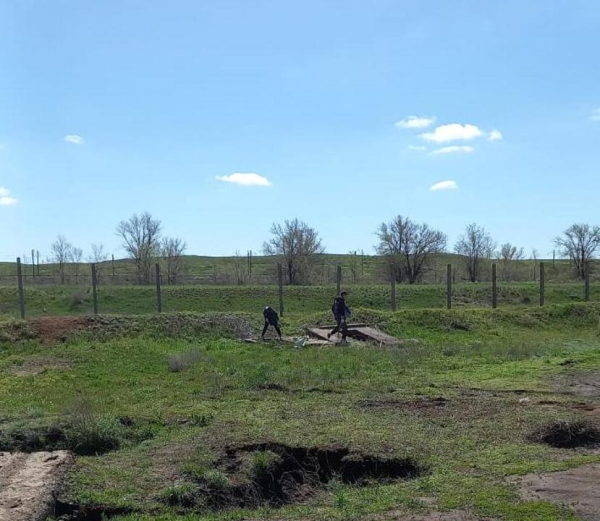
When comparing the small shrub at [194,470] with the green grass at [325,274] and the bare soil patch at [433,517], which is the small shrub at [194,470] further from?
the green grass at [325,274]

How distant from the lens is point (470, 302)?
29688 millimetres

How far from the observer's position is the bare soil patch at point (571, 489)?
18.1 feet

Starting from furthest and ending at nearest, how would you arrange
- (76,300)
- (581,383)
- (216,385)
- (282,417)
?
(76,300) → (216,385) → (581,383) → (282,417)

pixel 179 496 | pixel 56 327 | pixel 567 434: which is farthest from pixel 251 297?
pixel 179 496

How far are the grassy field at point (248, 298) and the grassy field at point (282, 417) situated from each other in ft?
32.3

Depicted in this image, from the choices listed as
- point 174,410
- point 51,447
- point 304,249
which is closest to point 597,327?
point 174,410

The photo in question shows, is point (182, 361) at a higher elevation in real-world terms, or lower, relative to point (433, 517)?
higher

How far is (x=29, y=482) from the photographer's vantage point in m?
6.55

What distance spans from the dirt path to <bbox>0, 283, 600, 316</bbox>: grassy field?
806 inches

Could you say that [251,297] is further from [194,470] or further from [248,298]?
[194,470]

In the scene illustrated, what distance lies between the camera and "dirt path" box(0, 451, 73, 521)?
5855 mm

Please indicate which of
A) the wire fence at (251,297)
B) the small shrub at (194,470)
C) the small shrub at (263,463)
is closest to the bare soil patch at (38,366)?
the small shrub at (194,470)

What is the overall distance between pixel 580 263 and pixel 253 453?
52.7 m

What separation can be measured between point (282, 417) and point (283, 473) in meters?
2.07
